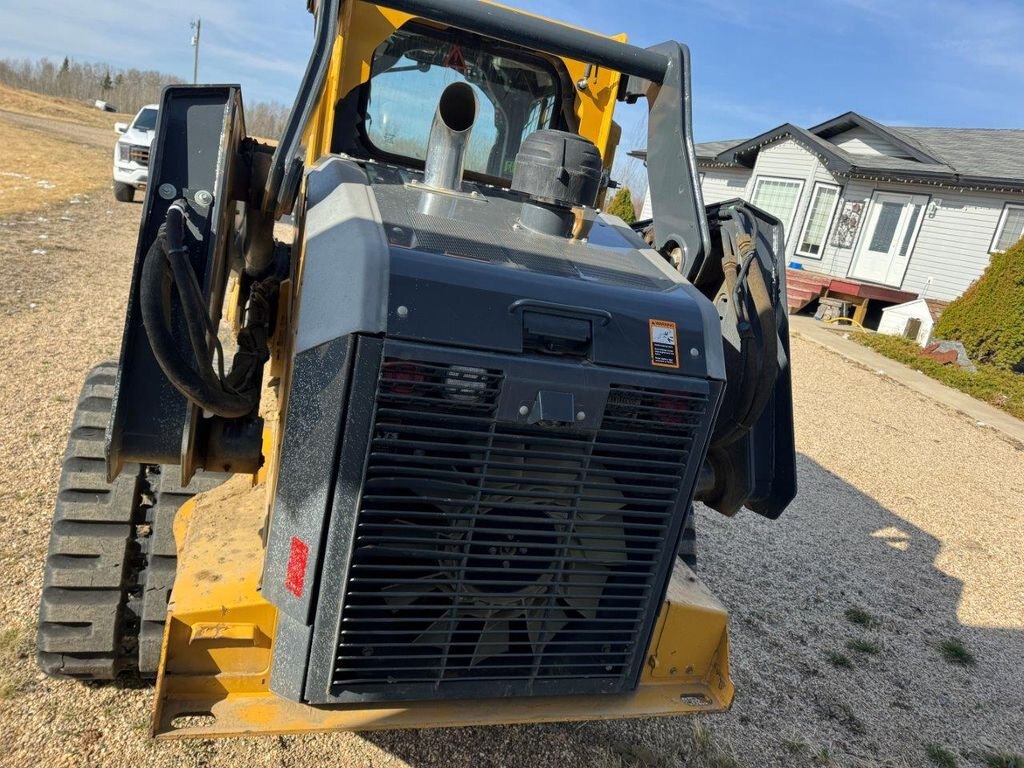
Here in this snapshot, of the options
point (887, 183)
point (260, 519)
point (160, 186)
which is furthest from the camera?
point (887, 183)

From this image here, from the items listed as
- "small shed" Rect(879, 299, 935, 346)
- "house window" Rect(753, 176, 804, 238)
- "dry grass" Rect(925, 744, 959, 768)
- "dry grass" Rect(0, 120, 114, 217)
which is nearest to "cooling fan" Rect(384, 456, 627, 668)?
"dry grass" Rect(925, 744, 959, 768)

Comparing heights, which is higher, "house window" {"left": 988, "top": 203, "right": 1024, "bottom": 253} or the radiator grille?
"house window" {"left": 988, "top": 203, "right": 1024, "bottom": 253}

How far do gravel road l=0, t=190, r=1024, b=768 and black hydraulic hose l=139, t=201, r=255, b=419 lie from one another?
1402mm

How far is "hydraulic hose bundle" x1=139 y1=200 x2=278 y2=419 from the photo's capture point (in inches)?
74.1

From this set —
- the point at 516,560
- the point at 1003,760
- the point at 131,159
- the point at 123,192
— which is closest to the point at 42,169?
the point at 123,192

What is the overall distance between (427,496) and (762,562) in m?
3.67

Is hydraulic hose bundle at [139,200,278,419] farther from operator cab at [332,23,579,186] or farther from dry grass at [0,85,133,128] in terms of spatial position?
dry grass at [0,85,133,128]

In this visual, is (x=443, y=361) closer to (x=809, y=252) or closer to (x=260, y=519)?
(x=260, y=519)

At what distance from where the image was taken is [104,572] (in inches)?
104

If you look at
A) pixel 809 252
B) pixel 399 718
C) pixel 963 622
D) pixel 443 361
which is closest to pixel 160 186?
pixel 443 361

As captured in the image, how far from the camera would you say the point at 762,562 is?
16.0 ft

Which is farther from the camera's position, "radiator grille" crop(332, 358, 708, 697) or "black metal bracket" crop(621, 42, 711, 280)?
"black metal bracket" crop(621, 42, 711, 280)

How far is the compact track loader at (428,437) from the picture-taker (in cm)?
178

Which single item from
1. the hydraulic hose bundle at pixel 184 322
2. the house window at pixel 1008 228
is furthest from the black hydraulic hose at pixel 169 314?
the house window at pixel 1008 228
